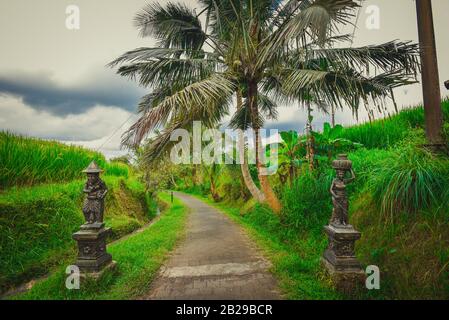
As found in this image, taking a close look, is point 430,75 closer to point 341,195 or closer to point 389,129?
point 341,195

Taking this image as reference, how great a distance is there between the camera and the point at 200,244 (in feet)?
18.3

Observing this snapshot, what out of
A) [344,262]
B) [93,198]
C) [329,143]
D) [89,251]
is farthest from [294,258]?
[93,198]

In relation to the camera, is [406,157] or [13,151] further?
[13,151]

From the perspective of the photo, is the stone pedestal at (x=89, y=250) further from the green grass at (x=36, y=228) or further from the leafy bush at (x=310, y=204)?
the leafy bush at (x=310, y=204)

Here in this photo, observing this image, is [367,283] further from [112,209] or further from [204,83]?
[112,209]

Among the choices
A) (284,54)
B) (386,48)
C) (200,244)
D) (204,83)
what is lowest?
(200,244)

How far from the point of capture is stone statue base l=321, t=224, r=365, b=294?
283 cm

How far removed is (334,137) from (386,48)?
235cm

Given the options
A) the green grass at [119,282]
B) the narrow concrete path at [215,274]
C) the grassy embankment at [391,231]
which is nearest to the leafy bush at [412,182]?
the grassy embankment at [391,231]

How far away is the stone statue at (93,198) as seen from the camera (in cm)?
339

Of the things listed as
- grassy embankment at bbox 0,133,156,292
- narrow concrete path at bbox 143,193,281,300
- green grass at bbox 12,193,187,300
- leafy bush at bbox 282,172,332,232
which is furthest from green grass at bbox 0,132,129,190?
leafy bush at bbox 282,172,332,232

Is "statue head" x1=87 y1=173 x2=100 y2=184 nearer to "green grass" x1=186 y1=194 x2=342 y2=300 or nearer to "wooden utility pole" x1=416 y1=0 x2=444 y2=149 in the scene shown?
"green grass" x1=186 y1=194 x2=342 y2=300

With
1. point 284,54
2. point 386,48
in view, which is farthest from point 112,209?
point 386,48

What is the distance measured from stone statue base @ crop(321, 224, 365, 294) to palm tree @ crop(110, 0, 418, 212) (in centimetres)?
270
